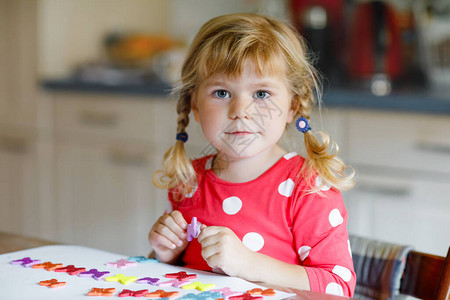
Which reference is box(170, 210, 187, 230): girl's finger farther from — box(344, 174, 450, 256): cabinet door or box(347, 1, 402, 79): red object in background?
box(347, 1, 402, 79): red object in background

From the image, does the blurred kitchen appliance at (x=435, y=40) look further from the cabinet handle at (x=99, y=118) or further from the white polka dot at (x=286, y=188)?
the white polka dot at (x=286, y=188)

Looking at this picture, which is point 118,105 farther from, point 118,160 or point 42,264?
point 42,264

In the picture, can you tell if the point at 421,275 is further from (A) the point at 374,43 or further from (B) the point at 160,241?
(A) the point at 374,43

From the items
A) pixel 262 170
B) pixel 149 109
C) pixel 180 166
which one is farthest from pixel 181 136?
pixel 149 109

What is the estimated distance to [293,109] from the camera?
106 centimetres

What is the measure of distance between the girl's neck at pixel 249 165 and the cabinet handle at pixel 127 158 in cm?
132

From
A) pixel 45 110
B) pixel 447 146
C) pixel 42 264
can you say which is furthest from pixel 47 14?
pixel 42 264

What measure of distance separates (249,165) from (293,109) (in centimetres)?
13

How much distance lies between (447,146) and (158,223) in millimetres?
1040

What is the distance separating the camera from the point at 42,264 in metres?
0.83

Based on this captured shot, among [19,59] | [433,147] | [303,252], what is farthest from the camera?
[19,59]

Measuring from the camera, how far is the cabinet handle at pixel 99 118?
241cm

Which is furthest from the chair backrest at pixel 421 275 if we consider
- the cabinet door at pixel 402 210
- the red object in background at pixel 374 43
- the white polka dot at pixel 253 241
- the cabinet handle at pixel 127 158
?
the cabinet handle at pixel 127 158

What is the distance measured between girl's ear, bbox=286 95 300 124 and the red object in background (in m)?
1.26
